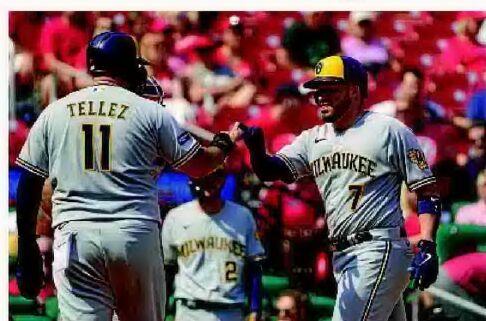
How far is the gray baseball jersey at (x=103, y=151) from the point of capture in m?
5.14

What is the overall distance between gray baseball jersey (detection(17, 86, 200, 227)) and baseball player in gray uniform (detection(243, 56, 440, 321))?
106cm

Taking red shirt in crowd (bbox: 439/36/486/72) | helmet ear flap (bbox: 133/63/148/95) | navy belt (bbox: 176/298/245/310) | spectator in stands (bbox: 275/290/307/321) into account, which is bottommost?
spectator in stands (bbox: 275/290/307/321)

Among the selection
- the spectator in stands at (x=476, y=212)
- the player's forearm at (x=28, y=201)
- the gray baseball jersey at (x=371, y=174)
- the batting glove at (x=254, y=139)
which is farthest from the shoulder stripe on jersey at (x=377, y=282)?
the spectator in stands at (x=476, y=212)

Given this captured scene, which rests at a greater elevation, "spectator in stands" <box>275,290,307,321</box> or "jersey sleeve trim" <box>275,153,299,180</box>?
"jersey sleeve trim" <box>275,153,299,180</box>

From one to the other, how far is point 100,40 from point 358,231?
1647mm

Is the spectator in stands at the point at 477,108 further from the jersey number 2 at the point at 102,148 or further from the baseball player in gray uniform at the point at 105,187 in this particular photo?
the jersey number 2 at the point at 102,148

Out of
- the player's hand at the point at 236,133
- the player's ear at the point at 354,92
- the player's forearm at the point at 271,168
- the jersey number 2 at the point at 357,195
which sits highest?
the player's ear at the point at 354,92

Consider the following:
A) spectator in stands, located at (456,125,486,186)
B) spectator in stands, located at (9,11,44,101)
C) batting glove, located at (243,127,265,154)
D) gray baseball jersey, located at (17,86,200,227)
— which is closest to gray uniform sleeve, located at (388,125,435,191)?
batting glove, located at (243,127,265,154)

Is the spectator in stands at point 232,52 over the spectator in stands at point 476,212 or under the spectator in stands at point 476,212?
over

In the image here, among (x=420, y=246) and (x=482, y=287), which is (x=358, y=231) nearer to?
(x=420, y=246)

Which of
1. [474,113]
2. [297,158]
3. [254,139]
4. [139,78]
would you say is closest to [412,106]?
[474,113]

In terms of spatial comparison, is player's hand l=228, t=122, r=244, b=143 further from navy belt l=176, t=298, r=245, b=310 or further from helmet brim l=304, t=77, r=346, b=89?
navy belt l=176, t=298, r=245, b=310

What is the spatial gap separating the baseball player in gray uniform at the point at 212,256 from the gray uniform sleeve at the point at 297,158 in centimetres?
156

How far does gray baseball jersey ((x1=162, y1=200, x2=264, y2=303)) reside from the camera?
26.0 feet
